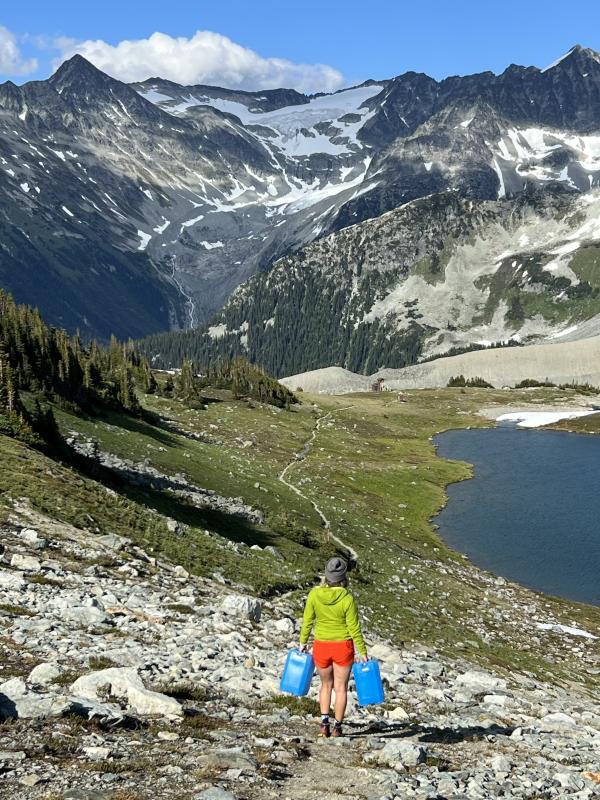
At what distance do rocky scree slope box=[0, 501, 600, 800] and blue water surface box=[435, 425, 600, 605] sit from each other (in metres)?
40.0

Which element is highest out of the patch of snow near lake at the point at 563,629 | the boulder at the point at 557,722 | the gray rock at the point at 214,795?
the gray rock at the point at 214,795

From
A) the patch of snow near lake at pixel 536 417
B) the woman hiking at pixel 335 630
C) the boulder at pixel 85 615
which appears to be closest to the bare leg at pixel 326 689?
the woman hiking at pixel 335 630

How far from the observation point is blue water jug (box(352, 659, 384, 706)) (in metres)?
15.5

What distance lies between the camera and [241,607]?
25.3 m

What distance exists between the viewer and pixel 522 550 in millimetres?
72000

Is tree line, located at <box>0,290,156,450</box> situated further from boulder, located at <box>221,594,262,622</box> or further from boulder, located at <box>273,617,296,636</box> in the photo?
boulder, located at <box>273,617,296,636</box>

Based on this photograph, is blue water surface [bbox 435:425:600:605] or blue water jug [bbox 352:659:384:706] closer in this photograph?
Result: blue water jug [bbox 352:659:384:706]

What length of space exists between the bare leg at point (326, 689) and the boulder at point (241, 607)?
9.06 metres

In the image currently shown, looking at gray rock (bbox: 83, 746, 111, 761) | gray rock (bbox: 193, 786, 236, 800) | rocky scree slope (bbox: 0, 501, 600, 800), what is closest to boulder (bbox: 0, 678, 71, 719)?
rocky scree slope (bbox: 0, 501, 600, 800)

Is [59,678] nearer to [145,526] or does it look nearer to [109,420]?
[145,526]

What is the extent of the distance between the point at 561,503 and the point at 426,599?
56.9m

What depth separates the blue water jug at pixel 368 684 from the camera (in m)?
15.5

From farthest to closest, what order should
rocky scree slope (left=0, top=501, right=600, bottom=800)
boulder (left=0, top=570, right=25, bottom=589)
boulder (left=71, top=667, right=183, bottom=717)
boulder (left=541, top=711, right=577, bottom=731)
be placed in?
boulder (left=0, top=570, right=25, bottom=589), boulder (left=541, top=711, right=577, bottom=731), boulder (left=71, top=667, right=183, bottom=717), rocky scree slope (left=0, top=501, right=600, bottom=800)

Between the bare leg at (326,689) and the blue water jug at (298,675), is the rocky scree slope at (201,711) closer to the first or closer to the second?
the bare leg at (326,689)
